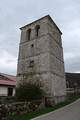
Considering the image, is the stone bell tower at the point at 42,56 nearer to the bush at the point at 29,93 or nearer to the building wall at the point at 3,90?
the bush at the point at 29,93

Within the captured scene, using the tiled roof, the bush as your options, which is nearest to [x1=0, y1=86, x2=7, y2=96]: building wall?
the tiled roof

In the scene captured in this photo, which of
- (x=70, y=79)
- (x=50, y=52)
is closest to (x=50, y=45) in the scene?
(x=50, y=52)

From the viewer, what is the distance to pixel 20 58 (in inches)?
802

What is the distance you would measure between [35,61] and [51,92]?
4967mm

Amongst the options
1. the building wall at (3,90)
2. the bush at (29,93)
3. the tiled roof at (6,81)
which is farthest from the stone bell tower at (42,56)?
the tiled roof at (6,81)

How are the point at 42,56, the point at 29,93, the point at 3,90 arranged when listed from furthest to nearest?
the point at 3,90
the point at 42,56
the point at 29,93

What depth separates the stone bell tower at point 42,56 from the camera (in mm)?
16781

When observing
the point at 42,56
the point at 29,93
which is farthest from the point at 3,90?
the point at 42,56

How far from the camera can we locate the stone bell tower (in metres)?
16.8

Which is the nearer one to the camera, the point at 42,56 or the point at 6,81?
the point at 42,56

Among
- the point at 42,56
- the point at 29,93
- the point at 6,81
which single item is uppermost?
the point at 42,56

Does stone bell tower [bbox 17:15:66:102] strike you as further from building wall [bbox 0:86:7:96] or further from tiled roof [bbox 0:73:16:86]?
tiled roof [bbox 0:73:16:86]

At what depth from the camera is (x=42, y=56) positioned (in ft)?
58.9

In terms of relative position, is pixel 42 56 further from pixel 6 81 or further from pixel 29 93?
pixel 6 81
